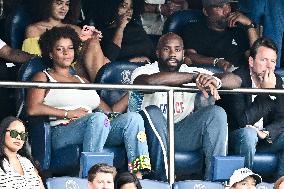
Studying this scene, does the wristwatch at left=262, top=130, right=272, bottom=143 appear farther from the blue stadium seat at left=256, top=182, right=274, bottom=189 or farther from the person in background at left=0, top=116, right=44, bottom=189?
the person in background at left=0, top=116, right=44, bottom=189

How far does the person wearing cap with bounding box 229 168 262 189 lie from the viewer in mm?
10477

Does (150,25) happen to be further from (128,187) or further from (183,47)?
(128,187)

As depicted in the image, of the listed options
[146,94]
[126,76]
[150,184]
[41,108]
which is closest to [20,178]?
[41,108]

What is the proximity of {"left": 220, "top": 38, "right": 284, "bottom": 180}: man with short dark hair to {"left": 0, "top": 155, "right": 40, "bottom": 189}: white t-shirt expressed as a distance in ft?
6.39

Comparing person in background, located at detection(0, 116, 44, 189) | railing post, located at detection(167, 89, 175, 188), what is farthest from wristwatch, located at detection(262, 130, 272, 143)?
person in background, located at detection(0, 116, 44, 189)

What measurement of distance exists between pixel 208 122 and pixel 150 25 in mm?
2369

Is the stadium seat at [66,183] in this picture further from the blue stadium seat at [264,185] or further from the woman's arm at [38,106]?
the blue stadium seat at [264,185]

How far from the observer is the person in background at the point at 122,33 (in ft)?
39.4

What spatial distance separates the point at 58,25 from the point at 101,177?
2.14 m

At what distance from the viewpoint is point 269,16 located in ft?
41.9

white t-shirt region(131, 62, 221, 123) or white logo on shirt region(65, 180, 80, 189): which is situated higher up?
white t-shirt region(131, 62, 221, 123)

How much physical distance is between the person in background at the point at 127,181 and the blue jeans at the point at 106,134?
Answer: 0.44 m

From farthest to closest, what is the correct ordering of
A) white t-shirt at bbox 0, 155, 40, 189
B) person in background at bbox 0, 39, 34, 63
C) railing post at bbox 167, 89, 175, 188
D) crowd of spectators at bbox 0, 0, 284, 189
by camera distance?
person in background at bbox 0, 39, 34, 63
railing post at bbox 167, 89, 175, 188
crowd of spectators at bbox 0, 0, 284, 189
white t-shirt at bbox 0, 155, 40, 189

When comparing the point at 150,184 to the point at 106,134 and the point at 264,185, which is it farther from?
the point at 264,185
